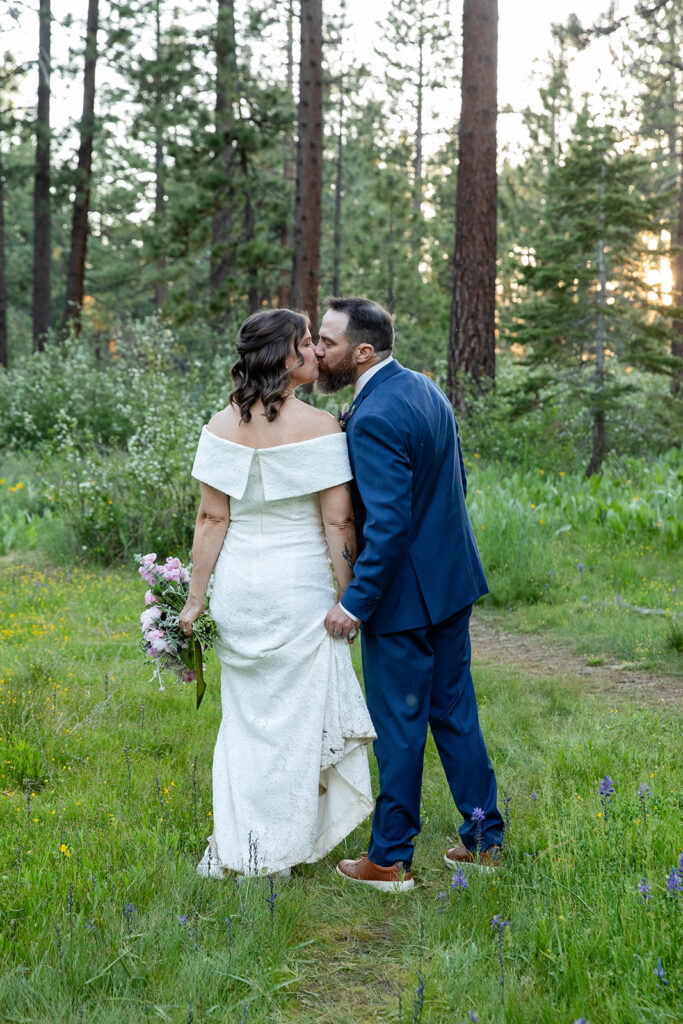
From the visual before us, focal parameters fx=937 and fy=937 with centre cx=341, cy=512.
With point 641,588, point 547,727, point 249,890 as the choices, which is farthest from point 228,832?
point 641,588

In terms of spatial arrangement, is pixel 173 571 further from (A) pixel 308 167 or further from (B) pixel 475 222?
(A) pixel 308 167

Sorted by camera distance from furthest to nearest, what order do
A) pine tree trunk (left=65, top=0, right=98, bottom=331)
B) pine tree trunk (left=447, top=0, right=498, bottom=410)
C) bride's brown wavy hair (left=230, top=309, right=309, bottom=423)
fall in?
1. pine tree trunk (left=65, top=0, right=98, bottom=331)
2. pine tree trunk (left=447, top=0, right=498, bottom=410)
3. bride's brown wavy hair (left=230, top=309, right=309, bottom=423)

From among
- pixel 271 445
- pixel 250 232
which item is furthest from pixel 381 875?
pixel 250 232

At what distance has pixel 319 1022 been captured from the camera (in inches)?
103

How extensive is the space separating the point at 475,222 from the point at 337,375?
9774mm

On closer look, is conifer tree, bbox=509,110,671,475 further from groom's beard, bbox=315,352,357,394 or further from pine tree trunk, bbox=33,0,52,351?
pine tree trunk, bbox=33,0,52,351

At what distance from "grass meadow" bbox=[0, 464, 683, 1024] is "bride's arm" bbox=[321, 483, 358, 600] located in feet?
3.69

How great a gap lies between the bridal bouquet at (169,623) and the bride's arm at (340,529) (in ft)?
1.98

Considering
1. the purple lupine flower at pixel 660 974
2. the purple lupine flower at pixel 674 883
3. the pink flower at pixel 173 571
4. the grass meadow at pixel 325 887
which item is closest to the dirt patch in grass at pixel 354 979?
the grass meadow at pixel 325 887

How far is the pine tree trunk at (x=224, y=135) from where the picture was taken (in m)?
16.8

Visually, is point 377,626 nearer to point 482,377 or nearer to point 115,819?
point 115,819

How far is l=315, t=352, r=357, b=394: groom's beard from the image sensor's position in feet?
11.1

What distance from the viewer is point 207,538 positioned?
345cm

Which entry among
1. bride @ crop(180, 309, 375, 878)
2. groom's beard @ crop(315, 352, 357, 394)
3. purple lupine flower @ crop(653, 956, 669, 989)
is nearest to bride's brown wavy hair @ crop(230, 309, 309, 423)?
bride @ crop(180, 309, 375, 878)
